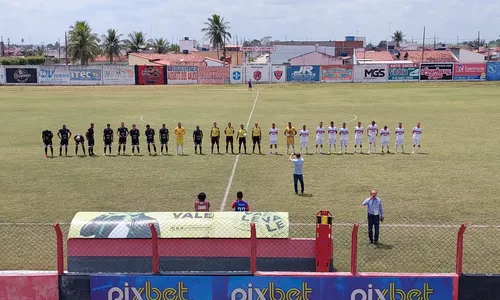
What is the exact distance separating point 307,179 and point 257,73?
52.8m

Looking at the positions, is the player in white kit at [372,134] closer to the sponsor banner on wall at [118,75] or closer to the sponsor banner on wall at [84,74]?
the sponsor banner on wall at [118,75]

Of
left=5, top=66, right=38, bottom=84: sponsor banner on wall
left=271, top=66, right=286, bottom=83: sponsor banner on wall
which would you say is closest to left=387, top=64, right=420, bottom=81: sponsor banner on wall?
left=271, top=66, right=286, bottom=83: sponsor banner on wall

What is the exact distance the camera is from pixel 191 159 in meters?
26.5

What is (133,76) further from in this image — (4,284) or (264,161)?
(4,284)

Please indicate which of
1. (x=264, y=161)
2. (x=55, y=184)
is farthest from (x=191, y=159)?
(x=55, y=184)

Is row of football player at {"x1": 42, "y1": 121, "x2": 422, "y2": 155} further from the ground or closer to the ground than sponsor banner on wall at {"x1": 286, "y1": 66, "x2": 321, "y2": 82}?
closer to the ground

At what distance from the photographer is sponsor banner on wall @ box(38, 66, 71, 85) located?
72375mm

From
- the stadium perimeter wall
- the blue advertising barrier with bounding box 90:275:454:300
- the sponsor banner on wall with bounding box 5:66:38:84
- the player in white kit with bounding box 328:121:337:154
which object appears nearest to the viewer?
the blue advertising barrier with bounding box 90:275:454:300

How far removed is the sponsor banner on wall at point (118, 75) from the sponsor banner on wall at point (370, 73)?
28.1 m

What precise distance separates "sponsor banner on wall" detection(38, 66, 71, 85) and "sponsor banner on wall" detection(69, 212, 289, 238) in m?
65.2

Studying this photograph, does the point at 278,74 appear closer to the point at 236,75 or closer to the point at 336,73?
the point at 236,75

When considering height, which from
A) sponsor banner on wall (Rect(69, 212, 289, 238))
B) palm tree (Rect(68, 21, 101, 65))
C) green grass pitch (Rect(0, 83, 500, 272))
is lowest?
green grass pitch (Rect(0, 83, 500, 272))

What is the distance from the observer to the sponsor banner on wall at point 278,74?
7362cm

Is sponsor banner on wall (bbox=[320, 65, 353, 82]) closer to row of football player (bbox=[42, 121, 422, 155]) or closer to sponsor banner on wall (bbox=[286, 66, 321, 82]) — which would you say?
sponsor banner on wall (bbox=[286, 66, 321, 82])
